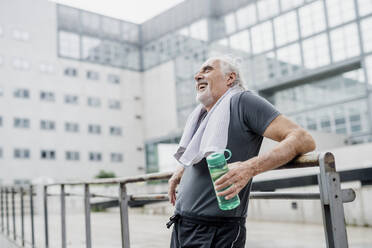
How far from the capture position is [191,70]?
38.1 metres

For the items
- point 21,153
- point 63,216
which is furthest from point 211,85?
point 21,153

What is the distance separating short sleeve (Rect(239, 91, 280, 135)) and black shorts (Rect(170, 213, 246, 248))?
1.47 feet

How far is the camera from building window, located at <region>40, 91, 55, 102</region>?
126 ft

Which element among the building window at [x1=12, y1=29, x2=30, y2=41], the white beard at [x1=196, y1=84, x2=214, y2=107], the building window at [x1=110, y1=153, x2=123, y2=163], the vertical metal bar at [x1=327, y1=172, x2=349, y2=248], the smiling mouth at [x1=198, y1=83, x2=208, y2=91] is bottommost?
the vertical metal bar at [x1=327, y1=172, x2=349, y2=248]

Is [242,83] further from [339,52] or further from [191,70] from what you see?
[191,70]

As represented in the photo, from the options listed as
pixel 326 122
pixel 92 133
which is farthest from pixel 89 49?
pixel 326 122

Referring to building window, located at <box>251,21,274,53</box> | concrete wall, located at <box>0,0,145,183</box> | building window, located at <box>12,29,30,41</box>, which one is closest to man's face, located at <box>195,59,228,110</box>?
building window, located at <box>251,21,274,53</box>

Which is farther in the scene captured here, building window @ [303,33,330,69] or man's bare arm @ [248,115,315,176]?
building window @ [303,33,330,69]

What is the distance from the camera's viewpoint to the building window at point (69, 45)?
39.6 m

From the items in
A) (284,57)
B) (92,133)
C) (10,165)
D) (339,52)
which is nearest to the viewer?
(339,52)

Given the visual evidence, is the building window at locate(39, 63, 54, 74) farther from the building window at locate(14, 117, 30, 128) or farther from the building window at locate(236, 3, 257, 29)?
the building window at locate(236, 3, 257, 29)

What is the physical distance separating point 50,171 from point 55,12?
46.2 feet

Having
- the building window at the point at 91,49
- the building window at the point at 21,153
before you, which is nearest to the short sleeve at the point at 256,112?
the building window at the point at 21,153

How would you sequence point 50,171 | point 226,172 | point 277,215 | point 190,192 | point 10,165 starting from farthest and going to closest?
point 50,171 → point 10,165 → point 277,215 → point 190,192 → point 226,172
